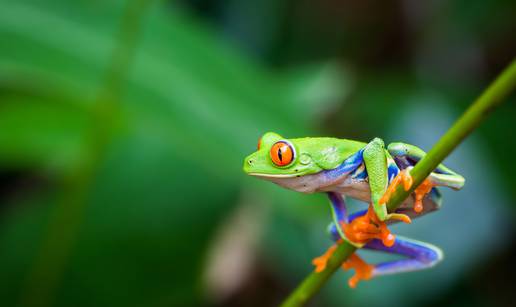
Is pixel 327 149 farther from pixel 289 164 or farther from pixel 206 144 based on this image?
pixel 206 144

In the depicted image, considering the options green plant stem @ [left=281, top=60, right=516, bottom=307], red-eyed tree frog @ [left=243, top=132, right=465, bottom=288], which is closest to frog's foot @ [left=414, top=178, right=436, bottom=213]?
red-eyed tree frog @ [left=243, top=132, right=465, bottom=288]

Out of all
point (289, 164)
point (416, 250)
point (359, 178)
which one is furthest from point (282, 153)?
point (416, 250)

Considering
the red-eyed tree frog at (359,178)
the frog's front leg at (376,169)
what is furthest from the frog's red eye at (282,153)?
the frog's front leg at (376,169)

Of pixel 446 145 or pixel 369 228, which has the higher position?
pixel 446 145

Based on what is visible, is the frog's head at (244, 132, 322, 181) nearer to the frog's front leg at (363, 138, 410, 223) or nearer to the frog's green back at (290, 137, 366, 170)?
the frog's green back at (290, 137, 366, 170)

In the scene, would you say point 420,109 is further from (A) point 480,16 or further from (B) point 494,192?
(A) point 480,16
